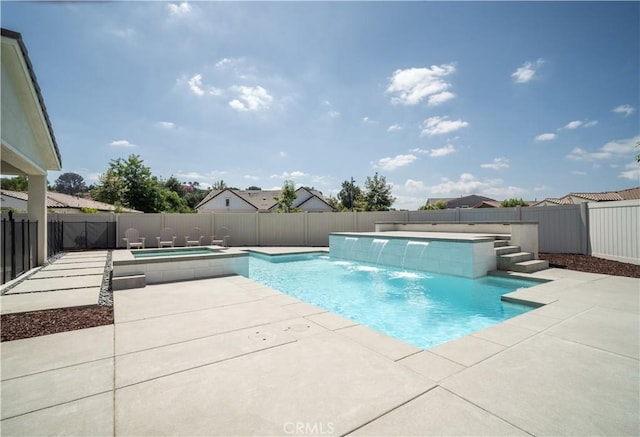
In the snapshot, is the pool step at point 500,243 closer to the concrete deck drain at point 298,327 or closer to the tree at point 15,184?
the concrete deck drain at point 298,327

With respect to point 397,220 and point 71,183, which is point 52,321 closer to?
point 397,220

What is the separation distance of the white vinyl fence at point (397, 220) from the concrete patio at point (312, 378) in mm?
5885

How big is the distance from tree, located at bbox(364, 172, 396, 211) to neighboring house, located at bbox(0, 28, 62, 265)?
2355 cm

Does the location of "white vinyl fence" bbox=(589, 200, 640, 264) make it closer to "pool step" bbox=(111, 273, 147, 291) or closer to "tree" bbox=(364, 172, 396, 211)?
"pool step" bbox=(111, 273, 147, 291)

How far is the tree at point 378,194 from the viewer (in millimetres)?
28688

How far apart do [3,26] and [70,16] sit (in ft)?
9.19

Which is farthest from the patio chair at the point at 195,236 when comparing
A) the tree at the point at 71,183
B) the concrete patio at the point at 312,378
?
the tree at the point at 71,183

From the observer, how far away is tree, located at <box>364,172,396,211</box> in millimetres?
28688

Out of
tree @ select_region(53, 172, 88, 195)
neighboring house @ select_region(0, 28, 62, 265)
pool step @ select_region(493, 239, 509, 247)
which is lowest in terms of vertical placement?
pool step @ select_region(493, 239, 509, 247)

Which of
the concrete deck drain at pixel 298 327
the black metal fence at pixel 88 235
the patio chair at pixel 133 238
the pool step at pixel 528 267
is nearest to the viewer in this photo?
the concrete deck drain at pixel 298 327

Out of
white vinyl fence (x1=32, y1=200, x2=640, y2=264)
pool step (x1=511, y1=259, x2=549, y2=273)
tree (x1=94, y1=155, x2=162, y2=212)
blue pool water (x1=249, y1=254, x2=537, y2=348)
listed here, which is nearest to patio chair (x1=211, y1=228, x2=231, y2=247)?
white vinyl fence (x1=32, y1=200, x2=640, y2=264)

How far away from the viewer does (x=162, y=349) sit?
2.97 metres

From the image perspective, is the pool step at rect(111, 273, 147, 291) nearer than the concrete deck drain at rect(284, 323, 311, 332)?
No

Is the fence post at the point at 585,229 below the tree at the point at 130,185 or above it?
below
